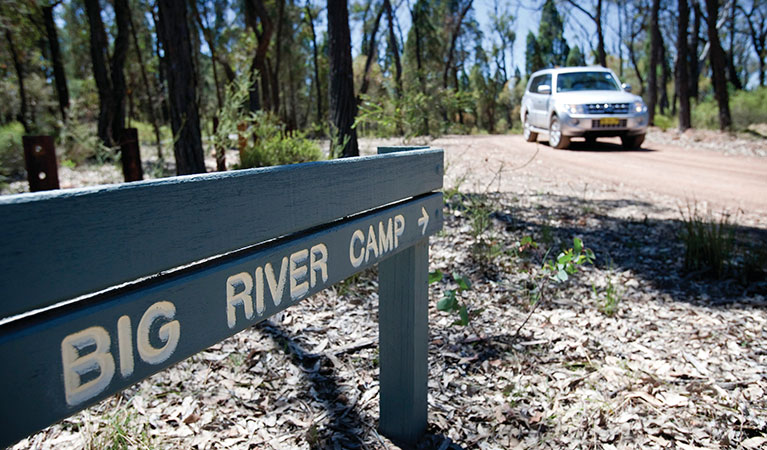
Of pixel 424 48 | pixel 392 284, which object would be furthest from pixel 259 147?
pixel 424 48

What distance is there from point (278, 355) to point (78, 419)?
0.99m

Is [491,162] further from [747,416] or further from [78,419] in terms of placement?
[78,419]

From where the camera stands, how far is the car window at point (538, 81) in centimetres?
1275

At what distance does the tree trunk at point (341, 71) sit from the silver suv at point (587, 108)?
5.57m

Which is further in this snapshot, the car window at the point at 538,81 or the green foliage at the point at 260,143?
the car window at the point at 538,81

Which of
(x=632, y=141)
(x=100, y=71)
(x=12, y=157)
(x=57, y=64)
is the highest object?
(x=57, y=64)

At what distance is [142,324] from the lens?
0.99 m

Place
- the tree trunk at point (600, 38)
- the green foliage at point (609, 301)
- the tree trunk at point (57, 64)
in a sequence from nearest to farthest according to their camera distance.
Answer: the green foliage at point (609, 301), the tree trunk at point (57, 64), the tree trunk at point (600, 38)

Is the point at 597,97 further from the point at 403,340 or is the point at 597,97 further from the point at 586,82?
the point at 403,340

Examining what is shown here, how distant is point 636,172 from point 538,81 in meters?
5.12

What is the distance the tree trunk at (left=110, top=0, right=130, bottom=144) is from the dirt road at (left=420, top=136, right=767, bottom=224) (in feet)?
26.3

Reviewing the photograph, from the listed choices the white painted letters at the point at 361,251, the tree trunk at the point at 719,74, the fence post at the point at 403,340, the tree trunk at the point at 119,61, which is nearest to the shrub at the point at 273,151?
the fence post at the point at 403,340

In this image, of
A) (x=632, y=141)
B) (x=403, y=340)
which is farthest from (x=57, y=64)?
(x=403, y=340)

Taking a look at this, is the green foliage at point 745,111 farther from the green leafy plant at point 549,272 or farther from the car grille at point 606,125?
the green leafy plant at point 549,272
